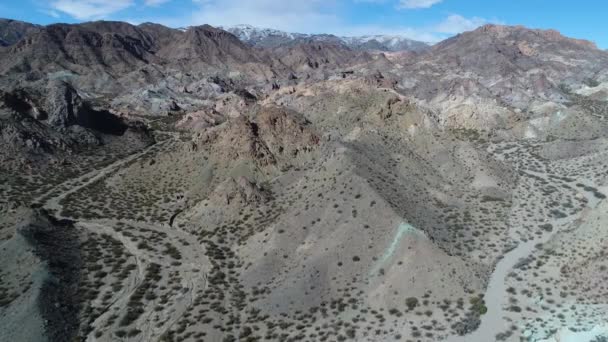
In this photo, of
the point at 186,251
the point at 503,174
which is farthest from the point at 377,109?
the point at 186,251

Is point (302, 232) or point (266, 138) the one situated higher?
point (266, 138)

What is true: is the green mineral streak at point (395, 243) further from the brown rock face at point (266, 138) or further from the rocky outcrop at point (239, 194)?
the brown rock face at point (266, 138)

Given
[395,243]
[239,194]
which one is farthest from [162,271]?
[395,243]

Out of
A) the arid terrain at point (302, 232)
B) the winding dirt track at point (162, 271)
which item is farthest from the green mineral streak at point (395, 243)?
the winding dirt track at point (162, 271)

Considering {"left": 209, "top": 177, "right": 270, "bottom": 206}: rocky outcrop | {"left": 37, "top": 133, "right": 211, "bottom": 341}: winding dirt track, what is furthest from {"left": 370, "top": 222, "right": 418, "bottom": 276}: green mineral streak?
{"left": 209, "top": 177, "right": 270, "bottom": 206}: rocky outcrop

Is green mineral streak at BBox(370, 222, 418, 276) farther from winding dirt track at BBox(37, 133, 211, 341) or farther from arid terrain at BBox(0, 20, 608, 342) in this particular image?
winding dirt track at BBox(37, 133, 211, 341)

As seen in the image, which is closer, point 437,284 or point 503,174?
point 437,284

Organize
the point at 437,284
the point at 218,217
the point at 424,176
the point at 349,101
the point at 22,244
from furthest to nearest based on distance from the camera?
the point at 349,101
the point at 424,176
the point at 218,217
the point at 22,244
the point at 437,284

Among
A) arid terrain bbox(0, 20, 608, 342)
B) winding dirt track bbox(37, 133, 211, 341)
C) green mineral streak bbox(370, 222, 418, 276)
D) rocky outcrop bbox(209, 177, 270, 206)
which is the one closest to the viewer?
arid terrain bbox(0, 20, 608, 342)

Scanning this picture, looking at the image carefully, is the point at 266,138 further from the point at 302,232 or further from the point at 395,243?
the point at 395,243

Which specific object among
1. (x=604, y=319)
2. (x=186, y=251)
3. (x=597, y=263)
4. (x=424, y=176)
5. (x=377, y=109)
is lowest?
(x=186, y=251)

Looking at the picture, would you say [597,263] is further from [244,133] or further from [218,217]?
[244,133]
